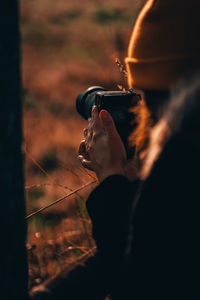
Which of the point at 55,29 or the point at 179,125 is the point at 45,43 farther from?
the point at 179,125

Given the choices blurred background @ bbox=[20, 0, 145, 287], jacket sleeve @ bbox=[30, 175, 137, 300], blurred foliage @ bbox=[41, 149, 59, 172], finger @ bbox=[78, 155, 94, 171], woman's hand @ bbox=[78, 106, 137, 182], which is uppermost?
woman's hand @ bbox=[78, 106, 137, 182]

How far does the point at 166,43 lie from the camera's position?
0.99 m

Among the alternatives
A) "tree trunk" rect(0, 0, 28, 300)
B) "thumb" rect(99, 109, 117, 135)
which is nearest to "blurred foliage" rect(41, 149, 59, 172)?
"thumb" rect(99, 109, 117, 135)

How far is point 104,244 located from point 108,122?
41cm

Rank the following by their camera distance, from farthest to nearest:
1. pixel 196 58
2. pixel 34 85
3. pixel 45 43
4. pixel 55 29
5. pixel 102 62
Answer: pixel 55 29, pixel 45 43, pixel 102 62, pixel 34 85, pixel 196 58

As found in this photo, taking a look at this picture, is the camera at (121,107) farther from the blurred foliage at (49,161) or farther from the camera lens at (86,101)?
the blurred foliage at (49,161)

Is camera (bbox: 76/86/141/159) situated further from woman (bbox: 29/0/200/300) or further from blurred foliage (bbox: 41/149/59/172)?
blurred foliage (bbox: 41/149/59/172)

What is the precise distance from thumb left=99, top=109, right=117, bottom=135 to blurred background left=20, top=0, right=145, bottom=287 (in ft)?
1.18

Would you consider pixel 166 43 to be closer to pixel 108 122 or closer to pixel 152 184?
pixel 108 122

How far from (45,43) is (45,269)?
10.2 m

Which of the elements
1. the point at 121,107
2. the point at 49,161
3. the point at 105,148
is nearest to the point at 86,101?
the point at 121,107

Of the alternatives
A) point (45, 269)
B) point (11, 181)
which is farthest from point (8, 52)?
point (45, 269)

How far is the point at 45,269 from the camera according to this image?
1.50m

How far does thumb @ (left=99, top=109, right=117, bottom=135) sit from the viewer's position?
110 centimetres
